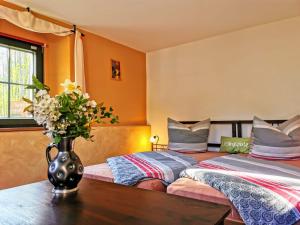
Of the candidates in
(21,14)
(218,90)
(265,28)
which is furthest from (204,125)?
(21,14)

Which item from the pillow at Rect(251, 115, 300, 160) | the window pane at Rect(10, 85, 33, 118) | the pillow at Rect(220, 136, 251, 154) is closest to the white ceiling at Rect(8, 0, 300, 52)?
the window pane at Rect(10, 85, 33, 118)

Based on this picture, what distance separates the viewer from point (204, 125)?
10.3 ft

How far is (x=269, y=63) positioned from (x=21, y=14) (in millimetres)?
2752

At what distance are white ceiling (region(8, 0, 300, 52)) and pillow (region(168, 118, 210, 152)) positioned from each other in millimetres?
1230

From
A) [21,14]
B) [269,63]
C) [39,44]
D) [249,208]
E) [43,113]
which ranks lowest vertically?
[249,208]

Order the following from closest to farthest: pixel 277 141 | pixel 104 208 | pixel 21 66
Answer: pixel 104 208, pixel 277 141, pixel 21 66

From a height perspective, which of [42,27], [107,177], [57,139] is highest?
[42,27]

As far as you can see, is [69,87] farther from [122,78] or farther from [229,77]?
[229,77]

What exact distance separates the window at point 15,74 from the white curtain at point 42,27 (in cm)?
23

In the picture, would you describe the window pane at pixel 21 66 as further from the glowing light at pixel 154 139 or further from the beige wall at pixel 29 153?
the glowing light at pixel 154 139

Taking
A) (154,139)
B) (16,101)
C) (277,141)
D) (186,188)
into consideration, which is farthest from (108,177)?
(154,139)

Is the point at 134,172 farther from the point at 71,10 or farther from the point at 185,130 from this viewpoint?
the point at 71,10

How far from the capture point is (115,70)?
134 inches

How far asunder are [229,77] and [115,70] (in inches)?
61.8
